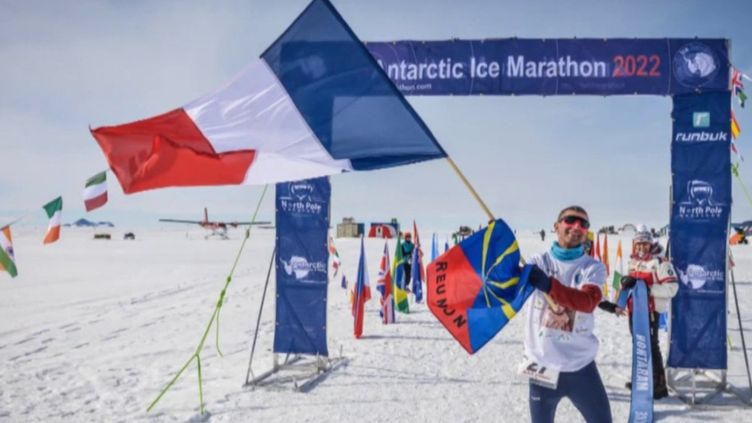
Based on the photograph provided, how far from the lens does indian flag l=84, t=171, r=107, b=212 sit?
465 cm

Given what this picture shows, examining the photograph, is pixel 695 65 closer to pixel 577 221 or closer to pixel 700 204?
pixel 700 204

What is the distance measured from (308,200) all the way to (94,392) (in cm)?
414

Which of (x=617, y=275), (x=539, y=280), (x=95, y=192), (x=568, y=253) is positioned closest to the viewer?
(x=539, y=280)

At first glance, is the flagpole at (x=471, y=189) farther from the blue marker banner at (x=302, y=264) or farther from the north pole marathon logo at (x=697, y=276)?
the north pole marathon logo at (x=697, y=276)

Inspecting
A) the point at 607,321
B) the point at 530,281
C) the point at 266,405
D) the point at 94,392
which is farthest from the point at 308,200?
the point at 607,321

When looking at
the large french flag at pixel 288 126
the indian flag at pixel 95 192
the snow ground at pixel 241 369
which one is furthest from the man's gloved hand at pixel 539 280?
the indian flag at pixel 95 192

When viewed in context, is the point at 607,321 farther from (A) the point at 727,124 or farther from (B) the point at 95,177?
(B) the point at 95,177

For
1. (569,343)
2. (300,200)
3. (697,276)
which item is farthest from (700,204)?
(300,200)

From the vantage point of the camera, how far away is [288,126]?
443cm

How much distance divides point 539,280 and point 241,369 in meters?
6.40

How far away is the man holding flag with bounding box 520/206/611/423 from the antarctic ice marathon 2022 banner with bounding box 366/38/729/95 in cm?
446

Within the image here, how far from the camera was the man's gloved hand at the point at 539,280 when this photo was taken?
128 inches

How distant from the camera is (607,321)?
1230 centimetres

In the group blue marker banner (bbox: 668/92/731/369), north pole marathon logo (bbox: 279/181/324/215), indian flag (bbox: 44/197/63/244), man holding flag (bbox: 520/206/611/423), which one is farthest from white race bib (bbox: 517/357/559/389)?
indian flag (bbox: 44/197/63/244)
